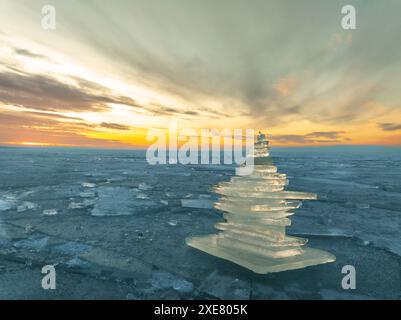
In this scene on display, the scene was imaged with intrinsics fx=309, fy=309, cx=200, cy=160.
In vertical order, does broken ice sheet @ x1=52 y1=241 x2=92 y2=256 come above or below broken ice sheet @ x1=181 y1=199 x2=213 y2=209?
below

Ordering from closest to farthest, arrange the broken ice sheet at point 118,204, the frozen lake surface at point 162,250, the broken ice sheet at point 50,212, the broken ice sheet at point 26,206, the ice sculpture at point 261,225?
the frozen lake surface at point 162,250, the ice sculpture at point 261,225, the broken ice sheet at point 50,212, the broken ice sheet at point 118,204, the broken ice sheet at point 26,206

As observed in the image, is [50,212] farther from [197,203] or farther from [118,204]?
[197,203]

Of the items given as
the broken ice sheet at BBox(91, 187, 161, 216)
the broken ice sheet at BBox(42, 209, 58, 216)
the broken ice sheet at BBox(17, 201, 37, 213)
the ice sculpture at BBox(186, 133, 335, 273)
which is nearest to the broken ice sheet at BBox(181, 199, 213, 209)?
the broken ice sheet at BBox(91, 187, 161, 216)

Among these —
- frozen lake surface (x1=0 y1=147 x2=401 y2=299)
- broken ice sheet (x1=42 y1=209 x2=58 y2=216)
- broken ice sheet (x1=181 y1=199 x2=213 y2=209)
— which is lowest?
frozen lake surface (x1=0 y1=147 x2=401 y2=299)

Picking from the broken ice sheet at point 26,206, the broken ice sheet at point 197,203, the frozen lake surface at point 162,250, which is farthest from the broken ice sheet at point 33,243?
the broken ice sheet at point 197,203

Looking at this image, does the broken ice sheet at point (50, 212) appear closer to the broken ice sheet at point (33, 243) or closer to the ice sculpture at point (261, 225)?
the broken ice sheet at point (33, 243)

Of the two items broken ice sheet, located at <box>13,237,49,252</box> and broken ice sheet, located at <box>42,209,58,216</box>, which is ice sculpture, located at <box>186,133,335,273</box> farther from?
broken ice sheet, located at <box>42,209,58,216</box>

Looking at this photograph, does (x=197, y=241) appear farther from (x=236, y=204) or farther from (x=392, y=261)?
(x=392, y=261)

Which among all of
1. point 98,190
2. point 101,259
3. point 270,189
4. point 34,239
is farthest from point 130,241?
point 98,190
